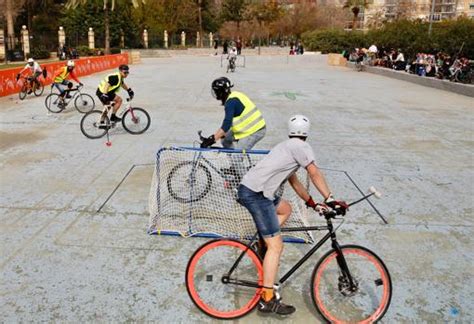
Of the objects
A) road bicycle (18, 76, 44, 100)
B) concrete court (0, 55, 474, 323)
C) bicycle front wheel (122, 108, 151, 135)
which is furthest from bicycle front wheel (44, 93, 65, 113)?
bicycle front wheel (122, 108, 151, 135)

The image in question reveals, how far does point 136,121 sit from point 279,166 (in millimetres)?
8260

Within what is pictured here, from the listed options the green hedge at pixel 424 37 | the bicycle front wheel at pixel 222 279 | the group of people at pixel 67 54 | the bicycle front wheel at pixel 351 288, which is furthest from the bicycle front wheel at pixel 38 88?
the group of people at pixel 67 54

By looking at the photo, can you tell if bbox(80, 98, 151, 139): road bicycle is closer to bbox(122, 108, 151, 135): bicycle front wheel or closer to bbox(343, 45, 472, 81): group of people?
bbox(122, 108, 151, 135): bicycle front wheel

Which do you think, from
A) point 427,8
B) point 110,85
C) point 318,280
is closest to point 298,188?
point 318,280

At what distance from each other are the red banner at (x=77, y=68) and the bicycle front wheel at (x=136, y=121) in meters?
8.90

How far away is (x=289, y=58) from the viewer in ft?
161

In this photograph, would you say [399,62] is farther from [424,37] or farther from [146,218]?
[146,218]

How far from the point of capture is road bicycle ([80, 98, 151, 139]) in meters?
10.7

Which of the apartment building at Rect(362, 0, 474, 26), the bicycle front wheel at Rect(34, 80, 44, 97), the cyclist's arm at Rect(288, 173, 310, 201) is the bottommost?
the bicycle front wheel at Rect(34, 80, 44, 97)

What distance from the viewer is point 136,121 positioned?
11352 millimetres

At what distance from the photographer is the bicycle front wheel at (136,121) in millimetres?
11344

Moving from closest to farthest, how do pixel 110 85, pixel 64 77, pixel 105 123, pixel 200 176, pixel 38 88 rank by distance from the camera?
pixel 200 176
pixel 110 85
pixel 105 123
pixel 64 77
pixel 38 88

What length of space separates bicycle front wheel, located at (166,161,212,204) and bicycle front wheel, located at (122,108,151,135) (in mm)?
5342

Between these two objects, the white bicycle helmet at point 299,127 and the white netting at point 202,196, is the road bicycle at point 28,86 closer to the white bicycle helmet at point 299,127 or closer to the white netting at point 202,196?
the white netting at point 202,196
